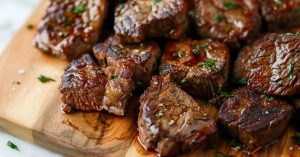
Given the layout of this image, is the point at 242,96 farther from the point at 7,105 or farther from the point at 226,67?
the point at 7,105

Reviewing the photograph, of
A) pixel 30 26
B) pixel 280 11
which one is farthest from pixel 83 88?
pixel 280 11

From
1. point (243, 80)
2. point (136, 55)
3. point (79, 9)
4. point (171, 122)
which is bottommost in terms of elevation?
point (171, 122)

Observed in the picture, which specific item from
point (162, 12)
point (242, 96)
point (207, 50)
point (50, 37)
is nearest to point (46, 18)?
point (50, 37)

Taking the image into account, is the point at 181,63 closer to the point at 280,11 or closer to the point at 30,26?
the point at 280,11

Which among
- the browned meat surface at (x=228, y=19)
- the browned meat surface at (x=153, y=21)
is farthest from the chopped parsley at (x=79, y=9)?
the browned meat surface at (x=228, y=19)

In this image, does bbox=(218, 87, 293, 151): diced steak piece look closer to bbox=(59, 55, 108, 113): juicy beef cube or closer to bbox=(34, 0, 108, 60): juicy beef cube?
bbox=(59, 55, 108, 113): juicy beef cube

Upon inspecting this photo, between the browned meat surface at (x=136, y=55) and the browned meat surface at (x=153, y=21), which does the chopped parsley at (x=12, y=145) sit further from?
the browned meat surface at (x=153, y=21)
